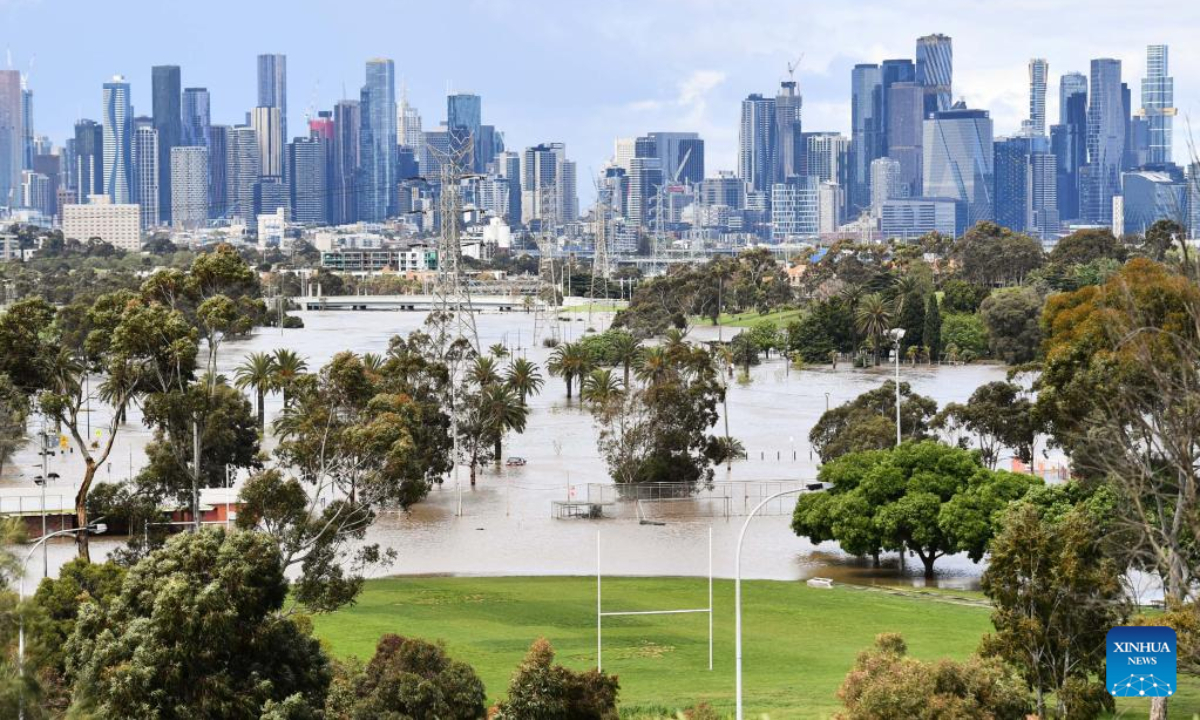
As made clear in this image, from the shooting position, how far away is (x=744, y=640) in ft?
104

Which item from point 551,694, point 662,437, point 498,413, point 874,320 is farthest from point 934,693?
point 874,320

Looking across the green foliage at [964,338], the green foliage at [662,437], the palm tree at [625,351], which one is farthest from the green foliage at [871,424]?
the green foliage at [964,338]

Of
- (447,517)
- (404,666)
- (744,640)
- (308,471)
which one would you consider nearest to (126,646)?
(404,666)

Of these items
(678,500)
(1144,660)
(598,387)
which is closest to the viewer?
(1144,660)

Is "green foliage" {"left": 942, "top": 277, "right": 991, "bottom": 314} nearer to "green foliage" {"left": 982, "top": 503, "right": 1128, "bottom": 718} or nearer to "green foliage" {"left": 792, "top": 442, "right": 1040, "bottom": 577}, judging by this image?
"green foliage" {"left": 792, "top": 442, "right": 1040, "bottom": 577}

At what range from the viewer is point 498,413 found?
59.3 metres

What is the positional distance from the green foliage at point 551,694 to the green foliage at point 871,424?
28098 mm

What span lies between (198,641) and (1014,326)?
79.0 meters

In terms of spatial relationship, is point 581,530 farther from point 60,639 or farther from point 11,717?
point 11,717

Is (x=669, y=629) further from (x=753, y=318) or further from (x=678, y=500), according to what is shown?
(x=753, y=318)

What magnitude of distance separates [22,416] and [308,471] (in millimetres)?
5810

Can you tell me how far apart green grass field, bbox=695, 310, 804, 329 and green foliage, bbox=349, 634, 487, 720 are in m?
92.5

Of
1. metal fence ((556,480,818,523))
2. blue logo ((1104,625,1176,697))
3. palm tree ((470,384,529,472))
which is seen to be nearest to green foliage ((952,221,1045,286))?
palm tree ((470,384,529,472))

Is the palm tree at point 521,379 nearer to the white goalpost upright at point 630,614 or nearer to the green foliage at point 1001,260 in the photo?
the white goalpost upright at point 630,614
